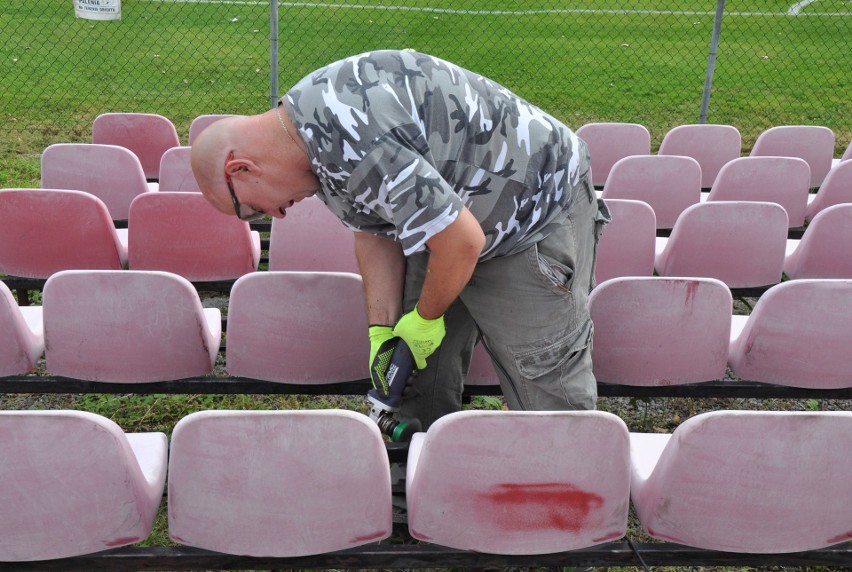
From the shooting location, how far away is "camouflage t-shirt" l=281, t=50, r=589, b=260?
5.57 feet

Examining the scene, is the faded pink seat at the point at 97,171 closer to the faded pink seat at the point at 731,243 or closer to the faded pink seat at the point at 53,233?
the faded pink seat at the point at 53,233

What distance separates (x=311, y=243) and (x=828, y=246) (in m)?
2.13

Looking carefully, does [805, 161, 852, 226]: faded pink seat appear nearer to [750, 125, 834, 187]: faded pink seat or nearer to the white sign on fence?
[750, 125, 834, 187]: faded pink seat

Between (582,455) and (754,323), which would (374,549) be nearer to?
(582,455)

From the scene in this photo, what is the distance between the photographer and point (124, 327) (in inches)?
101

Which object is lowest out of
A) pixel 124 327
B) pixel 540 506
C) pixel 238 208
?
pixel 540 506

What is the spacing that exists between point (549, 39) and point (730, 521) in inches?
445

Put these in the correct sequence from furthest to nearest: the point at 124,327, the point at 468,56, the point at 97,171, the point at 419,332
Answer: the point at 468,56, the point at 97,171, the point at 124,327, the point at 419,332

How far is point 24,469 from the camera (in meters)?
1.78

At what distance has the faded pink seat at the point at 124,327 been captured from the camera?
250cm

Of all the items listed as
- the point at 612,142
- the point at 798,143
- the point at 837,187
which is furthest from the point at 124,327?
the point at 798,143

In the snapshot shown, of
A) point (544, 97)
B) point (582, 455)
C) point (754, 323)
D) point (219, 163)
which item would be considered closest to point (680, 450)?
point (582, 455)

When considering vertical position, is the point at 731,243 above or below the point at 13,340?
above

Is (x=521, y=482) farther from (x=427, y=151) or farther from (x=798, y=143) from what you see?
(x=798, y=143)
